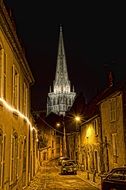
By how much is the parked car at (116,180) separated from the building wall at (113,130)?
10538mm

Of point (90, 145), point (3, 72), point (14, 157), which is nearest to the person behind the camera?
point (3, 72)

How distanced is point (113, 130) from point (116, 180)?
46.2 feet

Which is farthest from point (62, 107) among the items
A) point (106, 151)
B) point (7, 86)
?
point (7, 86)

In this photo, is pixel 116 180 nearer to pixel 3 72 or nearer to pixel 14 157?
pixel 14 157

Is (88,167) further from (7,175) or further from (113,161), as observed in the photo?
(7,175)

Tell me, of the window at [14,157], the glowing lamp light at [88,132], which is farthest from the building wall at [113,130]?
the window at [14,157]

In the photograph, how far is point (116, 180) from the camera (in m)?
14.7

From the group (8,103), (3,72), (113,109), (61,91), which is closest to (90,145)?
(113,109)

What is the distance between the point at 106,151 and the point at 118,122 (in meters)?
4.37

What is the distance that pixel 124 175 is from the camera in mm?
14320

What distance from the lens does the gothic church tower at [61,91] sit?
168750mm

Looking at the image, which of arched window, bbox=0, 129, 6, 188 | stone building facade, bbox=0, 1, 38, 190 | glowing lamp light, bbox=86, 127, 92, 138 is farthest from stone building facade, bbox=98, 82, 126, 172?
arched window, bbox=0, 129, 6, 188

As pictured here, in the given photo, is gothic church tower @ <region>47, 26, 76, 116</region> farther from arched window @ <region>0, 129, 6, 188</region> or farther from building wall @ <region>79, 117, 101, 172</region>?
arched window @ <region>0, 129, 6, 188</region>

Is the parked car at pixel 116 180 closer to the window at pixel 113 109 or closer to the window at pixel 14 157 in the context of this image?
the window at pixel 14 157
